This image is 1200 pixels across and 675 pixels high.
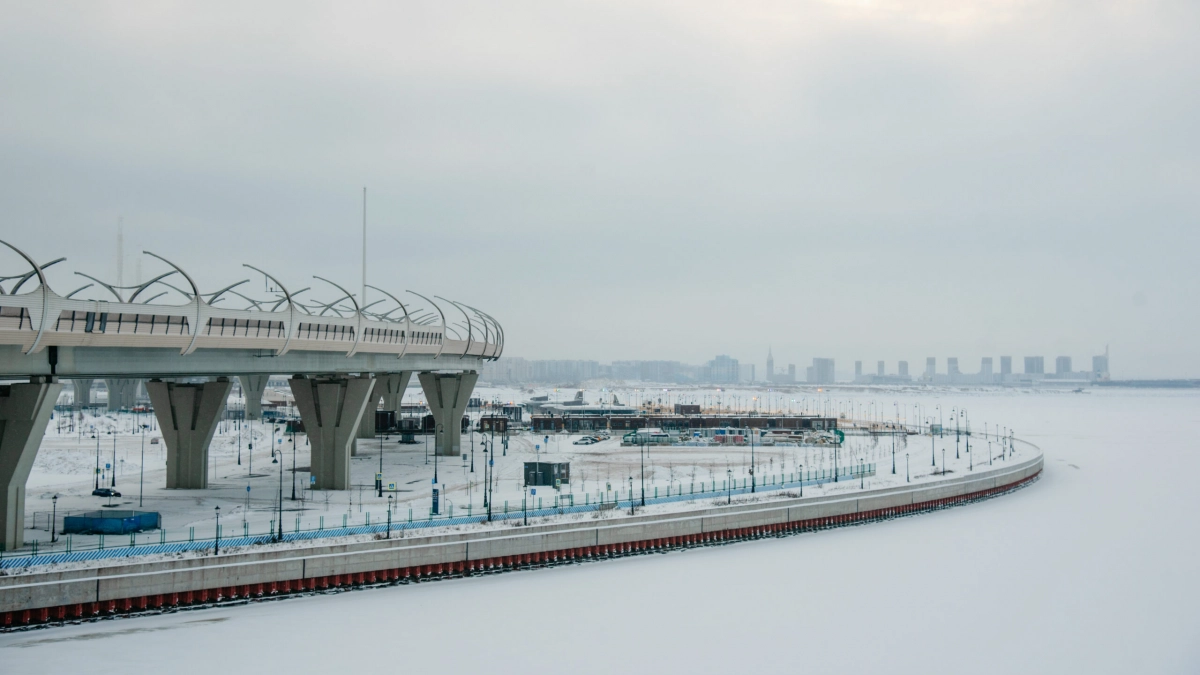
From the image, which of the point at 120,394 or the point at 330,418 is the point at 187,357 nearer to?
the point at 330,418

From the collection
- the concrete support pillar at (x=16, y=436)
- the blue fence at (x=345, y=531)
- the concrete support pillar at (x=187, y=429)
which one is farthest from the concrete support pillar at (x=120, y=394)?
the blue fence at (x=345, y=531)

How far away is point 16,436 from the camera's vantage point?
113 ft

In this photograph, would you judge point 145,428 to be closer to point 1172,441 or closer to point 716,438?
point 716,438

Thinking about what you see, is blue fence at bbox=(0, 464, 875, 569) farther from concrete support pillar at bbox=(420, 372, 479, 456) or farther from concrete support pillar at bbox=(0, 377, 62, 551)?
concrete support pillar at bbox=(420, 372, 479, 456)

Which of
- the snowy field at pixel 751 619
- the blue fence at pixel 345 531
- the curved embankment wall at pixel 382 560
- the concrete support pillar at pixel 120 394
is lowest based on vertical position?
the snowy field at pixel 751 619

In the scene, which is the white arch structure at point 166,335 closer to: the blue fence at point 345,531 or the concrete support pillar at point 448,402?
the blue fence at point 345,531

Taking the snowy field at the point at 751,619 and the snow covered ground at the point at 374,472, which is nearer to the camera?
the snowy field at the point at 751,619

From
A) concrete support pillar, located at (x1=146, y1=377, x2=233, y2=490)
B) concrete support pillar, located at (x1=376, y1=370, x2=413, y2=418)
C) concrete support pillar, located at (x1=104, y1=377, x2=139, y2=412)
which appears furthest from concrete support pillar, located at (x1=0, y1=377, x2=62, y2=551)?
concrete support pillar, located at (x1=104, y1=377, x2=139, y2=412)

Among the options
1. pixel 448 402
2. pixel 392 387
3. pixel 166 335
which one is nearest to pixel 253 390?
pixel 392 387

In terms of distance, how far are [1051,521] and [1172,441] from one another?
3388 inches

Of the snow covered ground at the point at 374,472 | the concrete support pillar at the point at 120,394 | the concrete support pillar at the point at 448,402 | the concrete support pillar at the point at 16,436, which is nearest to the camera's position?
the concrete support pillar at the point at 16,436

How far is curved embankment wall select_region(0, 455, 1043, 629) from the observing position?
3027 centimetres

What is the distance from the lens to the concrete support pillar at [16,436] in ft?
A: 113

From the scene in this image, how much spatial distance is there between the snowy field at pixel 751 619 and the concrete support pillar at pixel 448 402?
134ft
